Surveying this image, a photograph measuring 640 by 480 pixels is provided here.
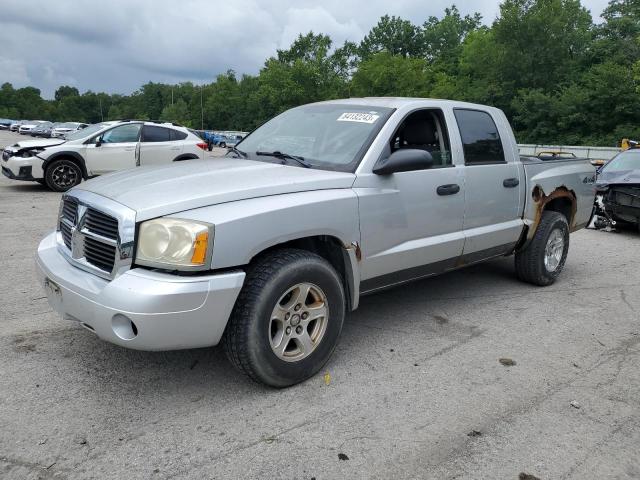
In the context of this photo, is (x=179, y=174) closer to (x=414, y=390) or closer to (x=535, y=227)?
(x=414, y=390)

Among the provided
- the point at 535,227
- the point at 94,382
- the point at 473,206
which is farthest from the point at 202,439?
the point at 535,227

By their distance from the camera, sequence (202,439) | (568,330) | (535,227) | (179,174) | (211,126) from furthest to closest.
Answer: (211,126)
(535,227)
(568,330)
(179,174)
(202,439)

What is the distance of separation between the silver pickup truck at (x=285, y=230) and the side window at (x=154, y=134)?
7.97m

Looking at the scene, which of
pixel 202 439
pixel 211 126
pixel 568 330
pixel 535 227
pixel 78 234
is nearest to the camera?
pixel 202 439

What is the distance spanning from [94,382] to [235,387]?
2.80 feet

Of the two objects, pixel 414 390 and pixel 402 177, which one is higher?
pixel 402 177

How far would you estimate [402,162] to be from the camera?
360 centimetres

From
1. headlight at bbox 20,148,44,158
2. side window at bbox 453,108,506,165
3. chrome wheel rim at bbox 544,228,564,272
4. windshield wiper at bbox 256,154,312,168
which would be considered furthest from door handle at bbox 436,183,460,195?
headlight at bbox 20,148,44,158

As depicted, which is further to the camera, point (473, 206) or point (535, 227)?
point (535, 227)

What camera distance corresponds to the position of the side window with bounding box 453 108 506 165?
4551 mm

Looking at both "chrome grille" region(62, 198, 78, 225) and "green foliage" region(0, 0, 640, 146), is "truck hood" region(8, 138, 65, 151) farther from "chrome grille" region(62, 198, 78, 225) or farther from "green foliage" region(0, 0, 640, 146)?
"green foliage" region(0, 0, 640, 146)

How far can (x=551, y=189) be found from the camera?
543 centimetres

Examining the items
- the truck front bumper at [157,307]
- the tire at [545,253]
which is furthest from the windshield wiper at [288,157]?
the tire at [545,253]

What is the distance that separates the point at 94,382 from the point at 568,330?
142 inches
